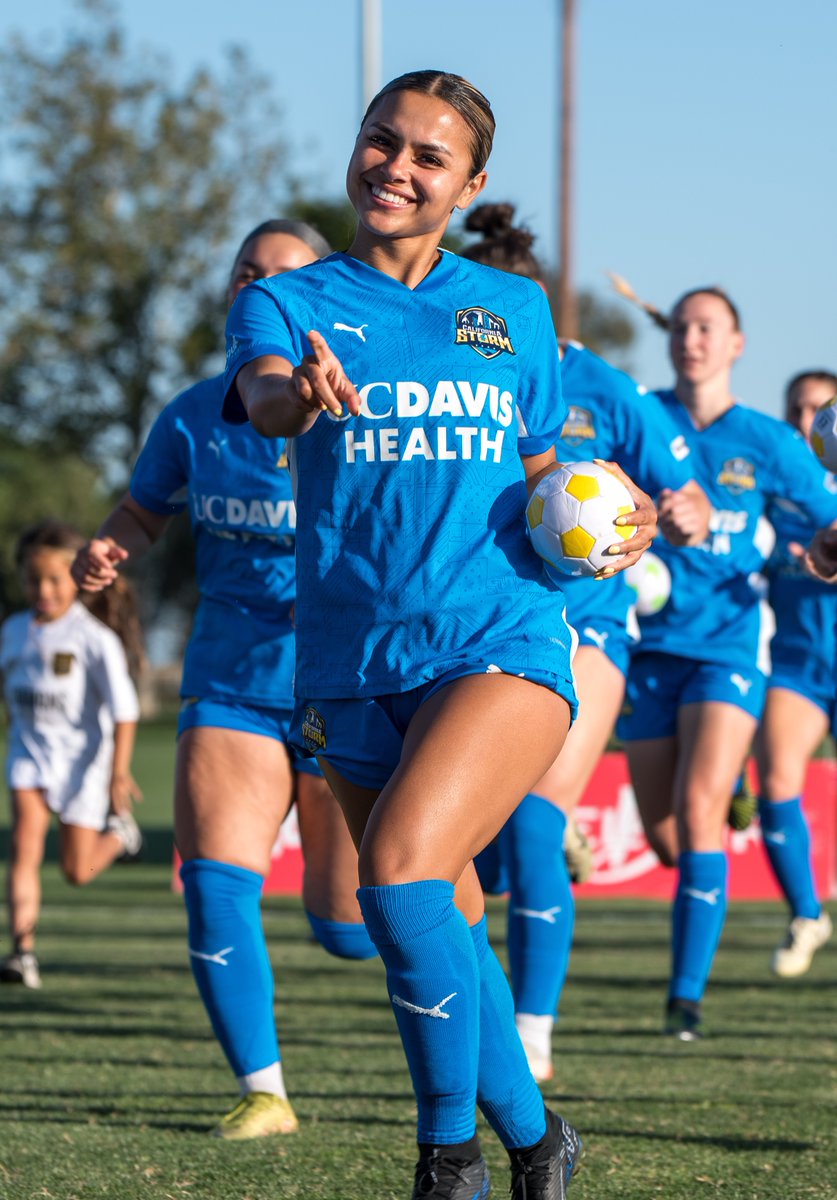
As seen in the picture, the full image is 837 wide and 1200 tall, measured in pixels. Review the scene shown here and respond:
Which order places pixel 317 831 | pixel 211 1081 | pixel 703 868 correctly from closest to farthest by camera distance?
pixel 317 831 → pixel 211 1081 → pixel 703 868

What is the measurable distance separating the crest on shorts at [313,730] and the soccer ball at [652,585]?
297 centimetres

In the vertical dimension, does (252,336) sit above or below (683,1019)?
above

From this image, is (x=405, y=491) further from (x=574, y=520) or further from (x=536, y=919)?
(x=536, y=919)

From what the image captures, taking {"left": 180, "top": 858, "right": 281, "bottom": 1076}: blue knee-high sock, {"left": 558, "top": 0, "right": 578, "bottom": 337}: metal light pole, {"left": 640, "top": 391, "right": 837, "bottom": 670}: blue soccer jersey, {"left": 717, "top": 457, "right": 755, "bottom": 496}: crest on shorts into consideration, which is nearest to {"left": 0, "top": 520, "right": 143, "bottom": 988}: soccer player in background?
{"left": 640, "top": 391, "right": 837, "bottom": 670}: blue soccer jersey

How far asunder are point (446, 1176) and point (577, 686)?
2.43m

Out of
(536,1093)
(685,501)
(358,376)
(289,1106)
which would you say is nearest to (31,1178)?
(289,1106)

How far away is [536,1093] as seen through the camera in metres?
3.30

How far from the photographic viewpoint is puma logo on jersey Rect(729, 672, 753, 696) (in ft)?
20.9

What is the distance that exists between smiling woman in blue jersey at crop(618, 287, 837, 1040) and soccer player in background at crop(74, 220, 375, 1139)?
184 centimetres

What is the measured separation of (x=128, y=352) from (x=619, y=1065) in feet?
130

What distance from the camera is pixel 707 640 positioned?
644 centimetres

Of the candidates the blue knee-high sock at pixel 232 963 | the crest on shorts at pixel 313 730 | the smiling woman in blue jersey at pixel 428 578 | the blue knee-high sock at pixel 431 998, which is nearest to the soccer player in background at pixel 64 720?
the blue knee-high sock at pixel 232 963

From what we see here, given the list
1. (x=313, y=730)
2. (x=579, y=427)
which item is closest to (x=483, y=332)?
(x=313, y=730)

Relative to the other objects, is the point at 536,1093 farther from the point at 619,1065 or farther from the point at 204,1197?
the point at 619,1065
